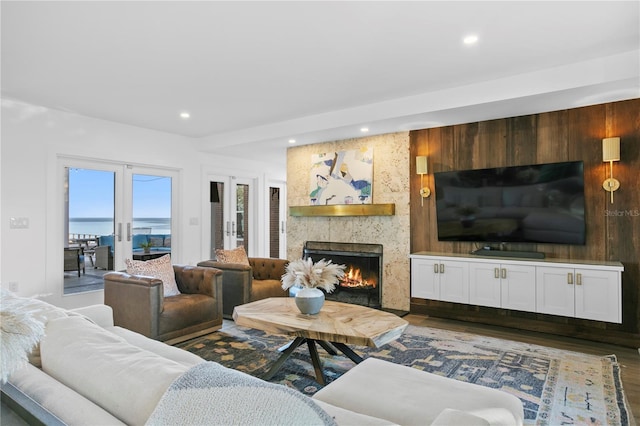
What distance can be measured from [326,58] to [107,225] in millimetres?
3908

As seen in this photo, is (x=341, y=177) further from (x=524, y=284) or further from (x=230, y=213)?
(x=524, y=284)

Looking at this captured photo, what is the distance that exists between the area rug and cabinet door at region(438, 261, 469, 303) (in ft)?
1.49

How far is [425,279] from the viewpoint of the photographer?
4512 millimetres

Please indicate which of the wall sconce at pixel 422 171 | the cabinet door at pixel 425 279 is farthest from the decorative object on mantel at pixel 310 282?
the wall sconce at pixel 422 171

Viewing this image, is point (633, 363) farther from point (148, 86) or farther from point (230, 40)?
point (148, 86)

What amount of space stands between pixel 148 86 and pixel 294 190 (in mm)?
2784

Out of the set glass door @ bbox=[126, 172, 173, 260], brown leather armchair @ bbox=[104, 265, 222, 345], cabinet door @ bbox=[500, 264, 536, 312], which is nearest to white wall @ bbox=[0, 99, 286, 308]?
glass door @ bbox=[126, 172, 173, 260]

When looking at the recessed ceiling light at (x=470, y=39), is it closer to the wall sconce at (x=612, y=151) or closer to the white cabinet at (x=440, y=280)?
the wall sconce at (x=612, y=151)

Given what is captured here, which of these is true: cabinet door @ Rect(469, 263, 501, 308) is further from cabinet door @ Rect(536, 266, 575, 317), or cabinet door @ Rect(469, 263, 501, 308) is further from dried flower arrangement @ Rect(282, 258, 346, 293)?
dried flower arrangement @ Rect(282, 258, 346, 293)

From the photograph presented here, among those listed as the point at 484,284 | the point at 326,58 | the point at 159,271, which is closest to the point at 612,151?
the point at 484,284

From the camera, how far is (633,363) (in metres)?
3.20

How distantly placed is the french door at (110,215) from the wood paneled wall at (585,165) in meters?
4.05

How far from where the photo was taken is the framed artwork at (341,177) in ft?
17.4

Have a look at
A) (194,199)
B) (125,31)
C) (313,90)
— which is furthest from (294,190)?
(125,31)
